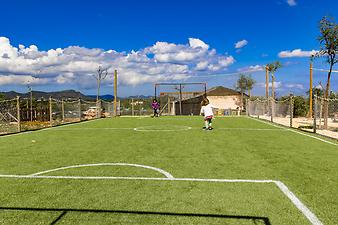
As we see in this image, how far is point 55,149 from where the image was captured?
908cm

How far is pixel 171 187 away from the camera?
4.84 metres

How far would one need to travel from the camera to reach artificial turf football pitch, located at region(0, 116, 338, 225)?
3.61m

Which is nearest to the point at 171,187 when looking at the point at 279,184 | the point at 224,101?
the point at 279,184

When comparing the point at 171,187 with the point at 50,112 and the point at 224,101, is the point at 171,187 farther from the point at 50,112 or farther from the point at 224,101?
the point at 224,101

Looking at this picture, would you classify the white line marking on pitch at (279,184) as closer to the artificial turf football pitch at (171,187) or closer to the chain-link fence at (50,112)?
the artificial turf football pitch at (171,187)

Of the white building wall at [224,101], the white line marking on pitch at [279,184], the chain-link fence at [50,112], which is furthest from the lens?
the white building wall at [224,101]

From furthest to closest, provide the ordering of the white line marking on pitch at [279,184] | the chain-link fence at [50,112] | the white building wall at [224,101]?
the white building wall at [224,101] → the chain-link fence at [50,112] → the white line marking on pitch at [279,184]

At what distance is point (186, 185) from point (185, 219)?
4.72 ft

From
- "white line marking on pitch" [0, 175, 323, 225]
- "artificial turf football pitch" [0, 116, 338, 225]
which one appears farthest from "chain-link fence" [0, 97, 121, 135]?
"white line marking on pitch" [0, 175, 323, 225]

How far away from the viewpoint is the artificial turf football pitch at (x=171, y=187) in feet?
11.9

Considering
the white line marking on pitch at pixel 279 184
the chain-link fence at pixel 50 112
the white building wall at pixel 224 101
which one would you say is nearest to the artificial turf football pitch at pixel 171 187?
the white line marking on pitch at pixel 279 184

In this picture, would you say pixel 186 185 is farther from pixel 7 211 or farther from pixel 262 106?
pixel 262 106

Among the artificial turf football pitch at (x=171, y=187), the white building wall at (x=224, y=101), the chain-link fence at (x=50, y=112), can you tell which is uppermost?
the white building wall at (x=224, y=101)

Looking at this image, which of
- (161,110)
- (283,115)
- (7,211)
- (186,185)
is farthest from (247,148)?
(161,110)
